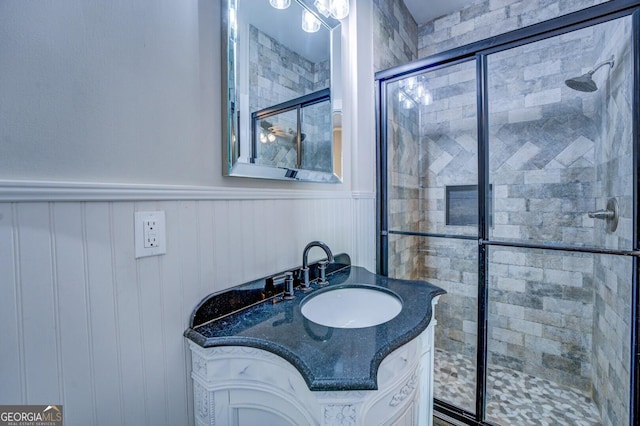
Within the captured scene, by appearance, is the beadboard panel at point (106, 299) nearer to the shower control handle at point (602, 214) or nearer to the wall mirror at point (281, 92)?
the wall mirror at point (281, 92)

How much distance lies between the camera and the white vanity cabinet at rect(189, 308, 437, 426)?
693 mm

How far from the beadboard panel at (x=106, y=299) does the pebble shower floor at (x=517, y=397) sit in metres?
1.61

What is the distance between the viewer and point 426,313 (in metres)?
0.91

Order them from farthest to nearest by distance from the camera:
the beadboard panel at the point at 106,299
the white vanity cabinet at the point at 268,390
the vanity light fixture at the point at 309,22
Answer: the vanity light fixture at the point at 309,22 → the white vanity cabinet at the point at 268,390 → the beadboard panel at the point at 106,299

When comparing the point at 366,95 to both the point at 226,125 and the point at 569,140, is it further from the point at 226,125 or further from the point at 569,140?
the point at 569,140

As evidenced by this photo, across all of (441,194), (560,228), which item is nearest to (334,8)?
(441,194)

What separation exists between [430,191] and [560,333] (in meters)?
1.28

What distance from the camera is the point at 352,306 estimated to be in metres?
1.21

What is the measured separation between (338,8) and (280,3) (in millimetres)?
406

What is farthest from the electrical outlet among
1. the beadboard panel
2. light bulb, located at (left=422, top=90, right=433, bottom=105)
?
light bulb, located at (left=422, top=90, right=433, bottom=105)

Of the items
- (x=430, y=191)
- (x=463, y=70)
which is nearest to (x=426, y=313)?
(x=430, y=191)

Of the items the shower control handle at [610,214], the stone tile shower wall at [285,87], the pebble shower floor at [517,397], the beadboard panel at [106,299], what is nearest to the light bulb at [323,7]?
the stone tile shower wall at [285,87]

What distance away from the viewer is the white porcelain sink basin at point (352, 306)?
1.10 m

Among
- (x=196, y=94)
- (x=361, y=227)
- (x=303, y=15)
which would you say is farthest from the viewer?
(x=361, y=227)
